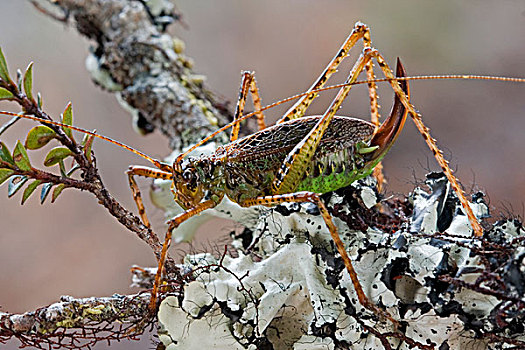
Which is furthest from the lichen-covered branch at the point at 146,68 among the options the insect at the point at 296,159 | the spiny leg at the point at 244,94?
the insect at the point at 296,159

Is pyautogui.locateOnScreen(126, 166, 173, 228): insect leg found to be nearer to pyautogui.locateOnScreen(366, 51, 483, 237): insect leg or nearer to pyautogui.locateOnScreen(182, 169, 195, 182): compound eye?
pyautogui.locateOnScreen(182, 169, 195, 182): compound eye

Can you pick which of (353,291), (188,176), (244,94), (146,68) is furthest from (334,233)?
(146,68)

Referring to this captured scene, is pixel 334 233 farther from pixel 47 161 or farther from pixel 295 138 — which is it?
pixel 47 161

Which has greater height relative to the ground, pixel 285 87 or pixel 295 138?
pixel 285 87

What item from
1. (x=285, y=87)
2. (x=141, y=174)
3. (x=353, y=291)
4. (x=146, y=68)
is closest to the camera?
(x=353, y=291)

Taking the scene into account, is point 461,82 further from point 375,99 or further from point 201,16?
point 375,99

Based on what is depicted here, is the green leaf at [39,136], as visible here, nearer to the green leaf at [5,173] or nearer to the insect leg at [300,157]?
the green leaf at [5,173]

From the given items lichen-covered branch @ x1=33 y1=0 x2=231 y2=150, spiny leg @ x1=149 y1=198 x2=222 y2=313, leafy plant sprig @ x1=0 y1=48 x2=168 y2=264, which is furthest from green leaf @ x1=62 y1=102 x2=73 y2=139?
lichen-covered branch @ x1=33 y1=0 x2=231 y2=150
